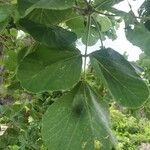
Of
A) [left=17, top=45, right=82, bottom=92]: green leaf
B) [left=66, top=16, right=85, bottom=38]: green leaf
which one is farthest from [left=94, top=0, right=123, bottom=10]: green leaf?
[left=66, top=16, right=85, bottom=38]: green leaf

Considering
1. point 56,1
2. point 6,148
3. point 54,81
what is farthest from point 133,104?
point 6,148

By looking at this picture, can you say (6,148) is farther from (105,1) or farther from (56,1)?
(56,1)

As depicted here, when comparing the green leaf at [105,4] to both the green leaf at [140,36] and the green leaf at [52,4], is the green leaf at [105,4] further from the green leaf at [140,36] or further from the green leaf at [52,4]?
the green leaf at [52,4]

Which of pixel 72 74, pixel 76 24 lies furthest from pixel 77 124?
pixel 76 24

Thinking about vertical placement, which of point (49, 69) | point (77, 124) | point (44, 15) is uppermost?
point (44, 15)

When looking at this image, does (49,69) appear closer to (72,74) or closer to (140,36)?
(72,74)

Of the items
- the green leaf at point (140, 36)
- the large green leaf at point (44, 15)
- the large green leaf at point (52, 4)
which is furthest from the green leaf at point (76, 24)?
the large green leaf at point (52, 4)
